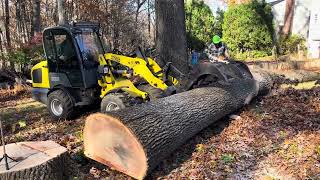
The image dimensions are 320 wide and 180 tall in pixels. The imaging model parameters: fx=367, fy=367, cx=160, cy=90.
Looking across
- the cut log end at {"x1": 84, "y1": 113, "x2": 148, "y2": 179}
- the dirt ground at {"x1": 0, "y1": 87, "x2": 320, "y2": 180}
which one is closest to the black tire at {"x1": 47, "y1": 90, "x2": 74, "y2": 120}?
the dirt ground at {"x1": 0, "y1": 87, "x2": 320, "y2": 180}

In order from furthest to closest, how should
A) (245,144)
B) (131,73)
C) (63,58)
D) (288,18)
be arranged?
(288,18), (63,58), (131,73), (245,144)

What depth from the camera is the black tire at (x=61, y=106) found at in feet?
27.9

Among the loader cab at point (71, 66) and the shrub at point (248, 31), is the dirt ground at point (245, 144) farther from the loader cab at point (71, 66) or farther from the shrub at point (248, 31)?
the shrub at point (248, 31)

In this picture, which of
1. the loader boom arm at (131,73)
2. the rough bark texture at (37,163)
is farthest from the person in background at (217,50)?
the rough bark texture at (37,163)

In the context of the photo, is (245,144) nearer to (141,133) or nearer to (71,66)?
(141,133)

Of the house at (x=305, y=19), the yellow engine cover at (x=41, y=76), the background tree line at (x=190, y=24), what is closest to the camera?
the yellow engine cover at (x=41, y=76)

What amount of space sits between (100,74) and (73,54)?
0.75 meters

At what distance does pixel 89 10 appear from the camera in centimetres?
2122

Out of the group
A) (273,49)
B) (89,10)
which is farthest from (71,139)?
(273,49)

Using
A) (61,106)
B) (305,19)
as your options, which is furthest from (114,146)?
(305,19)

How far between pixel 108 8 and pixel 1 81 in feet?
31.7

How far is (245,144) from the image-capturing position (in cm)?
594

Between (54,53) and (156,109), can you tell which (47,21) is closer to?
(54,53)

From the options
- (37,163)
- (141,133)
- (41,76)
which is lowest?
(37,163)
